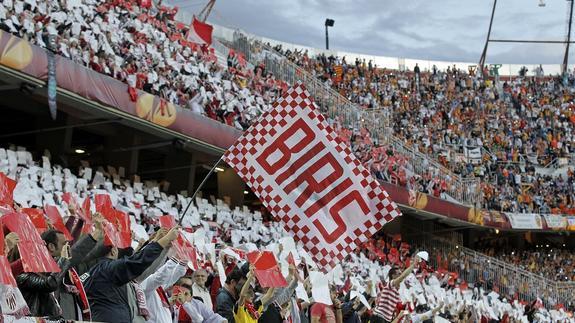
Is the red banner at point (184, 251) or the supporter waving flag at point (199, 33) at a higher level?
the supporter waving flag at point (199, 33)

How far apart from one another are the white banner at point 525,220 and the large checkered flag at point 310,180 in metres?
28.5

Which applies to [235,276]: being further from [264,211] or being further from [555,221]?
[555,221]

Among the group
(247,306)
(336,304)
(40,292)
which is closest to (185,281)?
(247,306)

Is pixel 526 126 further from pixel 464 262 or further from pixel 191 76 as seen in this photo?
pixel 191 76

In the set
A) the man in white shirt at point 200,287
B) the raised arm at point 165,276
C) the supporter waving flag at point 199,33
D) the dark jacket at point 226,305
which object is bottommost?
the dark jacket at point 226,305

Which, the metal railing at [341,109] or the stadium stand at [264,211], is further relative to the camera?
the metal railing at [341,109]

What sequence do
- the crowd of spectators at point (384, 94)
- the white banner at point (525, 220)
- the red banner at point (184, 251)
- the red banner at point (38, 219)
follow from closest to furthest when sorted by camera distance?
the red banner at point (38, 219)
the red banner at point (184, 251)
the crowd of spectators at point (384, 94)
the white banner at point (525, 220)

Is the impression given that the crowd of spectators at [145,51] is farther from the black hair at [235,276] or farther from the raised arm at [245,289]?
the raised arm at [245,289]

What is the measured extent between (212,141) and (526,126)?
86.5 feet

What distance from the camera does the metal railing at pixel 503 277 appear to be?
33062 mm

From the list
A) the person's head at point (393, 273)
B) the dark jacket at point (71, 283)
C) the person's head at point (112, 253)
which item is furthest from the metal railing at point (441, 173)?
the dark jacket at point (71, 283)

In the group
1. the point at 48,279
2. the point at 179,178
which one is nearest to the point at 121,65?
the point at 179,178

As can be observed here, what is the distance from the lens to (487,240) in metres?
41.6

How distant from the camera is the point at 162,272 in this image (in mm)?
7512
